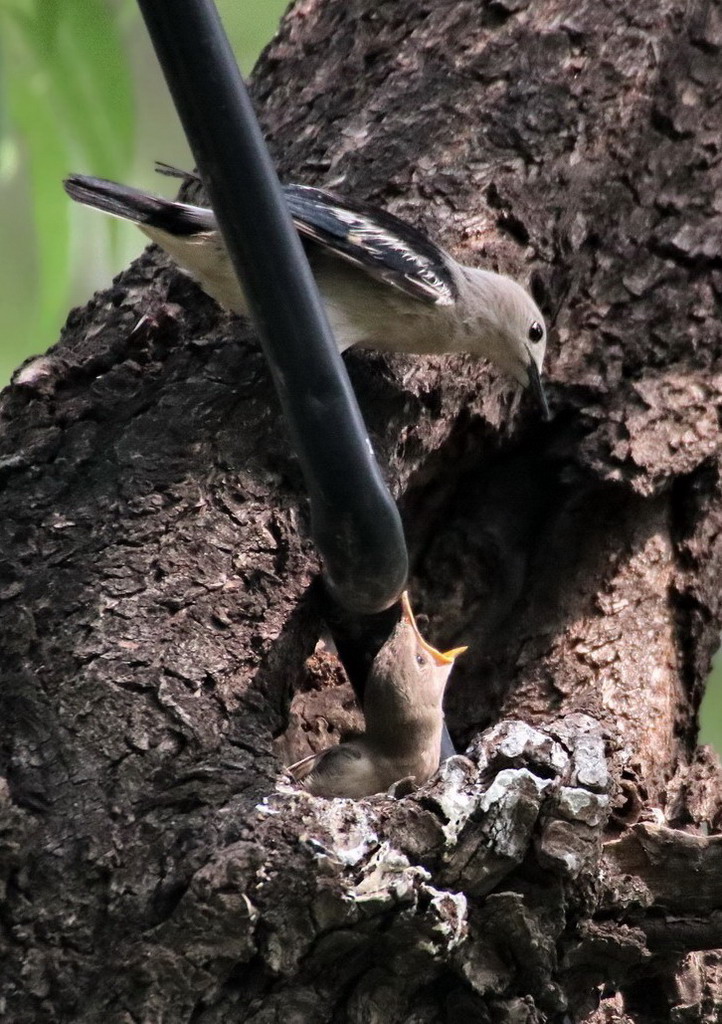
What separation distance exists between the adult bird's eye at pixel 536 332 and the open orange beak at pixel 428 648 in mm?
695

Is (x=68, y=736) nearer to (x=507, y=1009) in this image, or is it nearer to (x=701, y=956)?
(x=507, y=1009)

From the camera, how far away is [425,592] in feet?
11.0

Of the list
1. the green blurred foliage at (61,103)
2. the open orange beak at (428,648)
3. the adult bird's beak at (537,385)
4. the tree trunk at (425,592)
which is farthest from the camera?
Result: the open orange beak at (428,648)

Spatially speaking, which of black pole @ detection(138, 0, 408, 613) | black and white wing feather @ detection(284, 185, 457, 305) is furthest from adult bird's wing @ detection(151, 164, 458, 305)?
black pole @ detection(138, 0, 408, 613)

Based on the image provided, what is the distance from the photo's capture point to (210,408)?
2.83 m

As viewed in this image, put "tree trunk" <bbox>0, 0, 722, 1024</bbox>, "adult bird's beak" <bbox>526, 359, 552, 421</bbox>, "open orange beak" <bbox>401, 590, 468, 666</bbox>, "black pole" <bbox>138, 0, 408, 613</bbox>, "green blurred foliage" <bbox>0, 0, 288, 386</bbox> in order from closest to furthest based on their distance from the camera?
→ "black pole" <bbox>138, 0, 408, 613</bbox>
"tree trunk" <bbox>0, 0, 722, 1024</bbox>
"green blurred foliage" <bbox>0, 0, 288, 386</bbox>
"adult bird's beak" <bbox>526, 359, 552, 421</bbox>
"open orange beak" <bbox>401, 590, 468, 666</bbox>

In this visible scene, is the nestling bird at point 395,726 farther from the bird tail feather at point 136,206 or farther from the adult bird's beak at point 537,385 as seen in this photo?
the bird tail feather at point 136,206

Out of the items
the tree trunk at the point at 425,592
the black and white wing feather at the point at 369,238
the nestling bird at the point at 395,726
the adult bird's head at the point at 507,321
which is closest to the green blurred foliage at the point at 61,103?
the tree trunk at the point at 425,592

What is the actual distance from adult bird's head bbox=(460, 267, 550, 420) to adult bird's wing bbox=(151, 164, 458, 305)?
55 millimetres

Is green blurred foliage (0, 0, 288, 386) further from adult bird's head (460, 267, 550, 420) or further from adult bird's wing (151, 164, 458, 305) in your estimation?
adult bird's head (460, 267, 550, 420)

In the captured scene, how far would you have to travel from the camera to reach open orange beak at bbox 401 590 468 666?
128 inches

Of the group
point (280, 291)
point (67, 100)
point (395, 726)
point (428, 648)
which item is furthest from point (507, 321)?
point (280, 291)

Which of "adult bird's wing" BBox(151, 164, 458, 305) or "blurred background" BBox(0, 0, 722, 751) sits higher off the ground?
"blurred background" BBox(0, 0, 722, 751)

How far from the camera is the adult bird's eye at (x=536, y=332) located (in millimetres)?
3180
